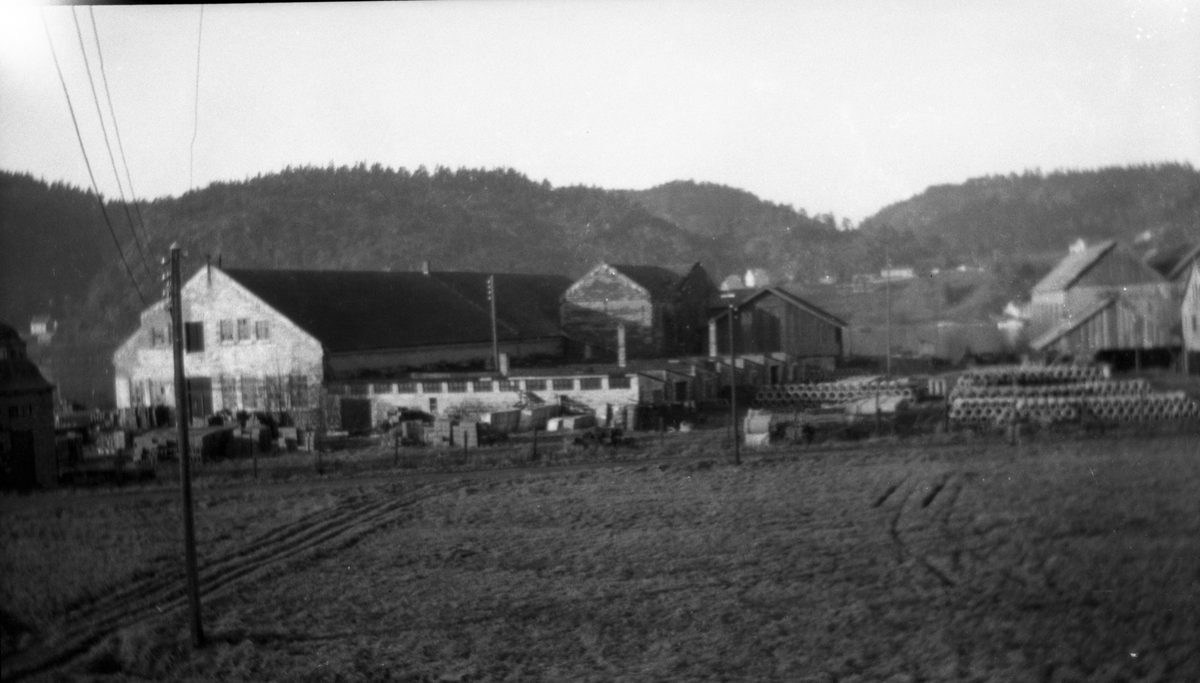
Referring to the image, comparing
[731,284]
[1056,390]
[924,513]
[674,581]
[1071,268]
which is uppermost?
[731,284]

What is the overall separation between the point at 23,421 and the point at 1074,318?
22.3 feet

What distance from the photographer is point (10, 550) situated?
6477 mm

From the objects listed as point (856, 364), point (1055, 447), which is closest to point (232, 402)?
point (856, 364)

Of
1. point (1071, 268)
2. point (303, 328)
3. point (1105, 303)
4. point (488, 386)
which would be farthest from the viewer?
point (488, 386)

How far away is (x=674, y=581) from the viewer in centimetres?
601

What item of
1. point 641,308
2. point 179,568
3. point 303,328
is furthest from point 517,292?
point 179,568

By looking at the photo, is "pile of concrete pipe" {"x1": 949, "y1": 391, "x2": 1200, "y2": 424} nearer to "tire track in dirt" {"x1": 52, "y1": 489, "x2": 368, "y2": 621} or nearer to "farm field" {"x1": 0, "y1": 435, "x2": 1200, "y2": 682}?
"farm field" {"x1": 0, "y1": 435, "x2": 1200, "y2": 682}

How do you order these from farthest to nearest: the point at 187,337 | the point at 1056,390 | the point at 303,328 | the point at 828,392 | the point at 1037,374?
1. the point at 828,392
2. the point at 303,328
3. the point at 187,337
4. the point at 1056,390
5. the point at 1037,374

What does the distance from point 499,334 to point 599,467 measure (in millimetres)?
1539

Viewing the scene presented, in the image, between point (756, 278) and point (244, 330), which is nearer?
A: point (756, 278)

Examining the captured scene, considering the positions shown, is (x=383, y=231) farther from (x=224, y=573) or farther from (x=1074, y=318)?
(x=1074, y=318)

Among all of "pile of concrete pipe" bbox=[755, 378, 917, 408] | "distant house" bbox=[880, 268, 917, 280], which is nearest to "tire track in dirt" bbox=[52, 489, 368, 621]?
"pile of concrete pipe" bbox=[755, 378, 917, 408]

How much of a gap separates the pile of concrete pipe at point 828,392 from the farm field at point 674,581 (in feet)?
2.10

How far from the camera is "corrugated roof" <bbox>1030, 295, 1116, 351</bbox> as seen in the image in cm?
494
